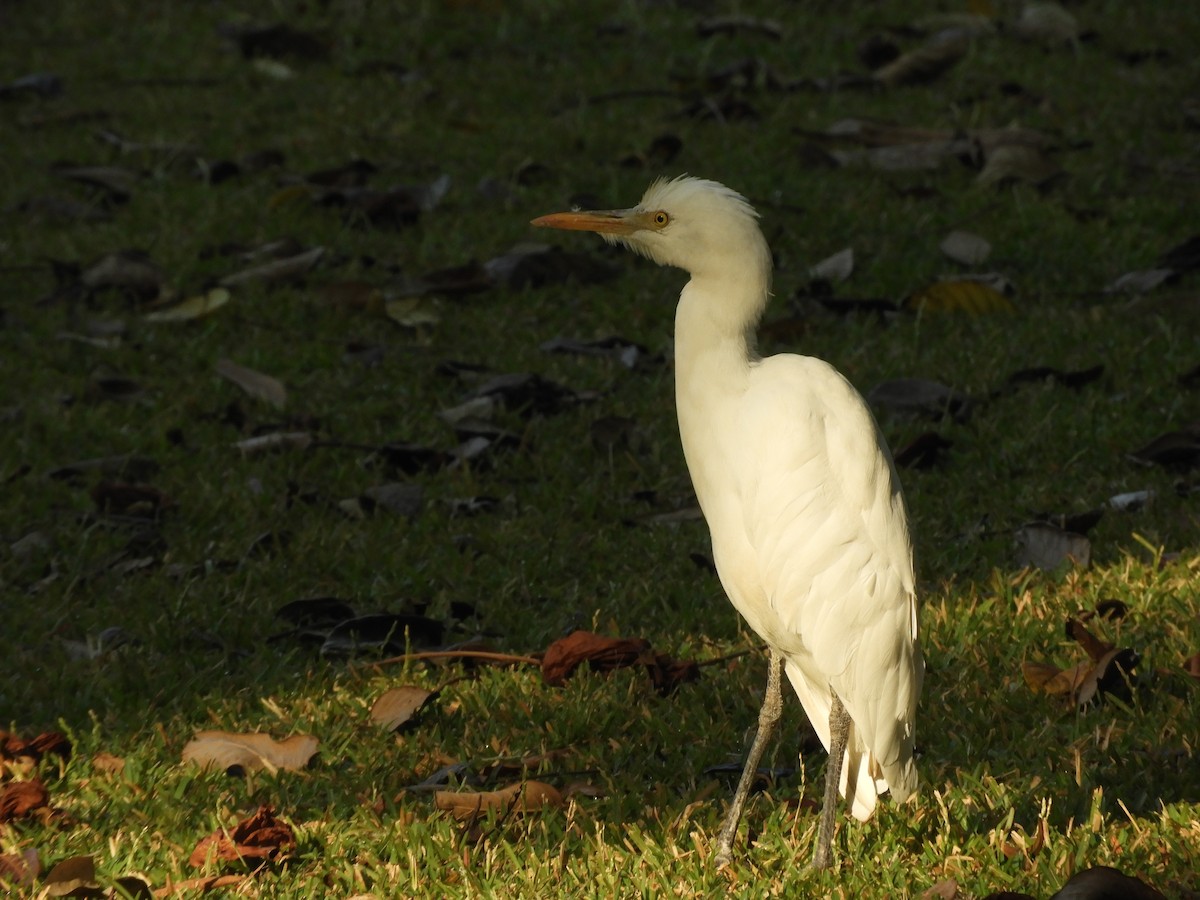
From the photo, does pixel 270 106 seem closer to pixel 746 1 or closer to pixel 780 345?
pixel 746 1

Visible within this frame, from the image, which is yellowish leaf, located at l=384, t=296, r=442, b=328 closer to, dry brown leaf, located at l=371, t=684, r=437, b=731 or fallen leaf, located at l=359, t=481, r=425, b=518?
fallen leaf, located at l=359, t=481, r=425, b=518

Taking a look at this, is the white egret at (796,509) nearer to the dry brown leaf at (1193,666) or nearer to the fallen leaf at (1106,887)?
the fallen leaf at (1106,887)

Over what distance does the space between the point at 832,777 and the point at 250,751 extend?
142cm

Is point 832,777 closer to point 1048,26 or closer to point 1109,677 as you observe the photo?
point 1109,677

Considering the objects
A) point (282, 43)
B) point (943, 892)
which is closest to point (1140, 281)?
point (943, 892)

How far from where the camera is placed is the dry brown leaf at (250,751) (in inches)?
145

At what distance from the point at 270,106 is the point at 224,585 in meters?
5.09

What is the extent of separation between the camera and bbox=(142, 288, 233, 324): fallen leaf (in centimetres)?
664

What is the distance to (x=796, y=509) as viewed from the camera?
329 centimetres

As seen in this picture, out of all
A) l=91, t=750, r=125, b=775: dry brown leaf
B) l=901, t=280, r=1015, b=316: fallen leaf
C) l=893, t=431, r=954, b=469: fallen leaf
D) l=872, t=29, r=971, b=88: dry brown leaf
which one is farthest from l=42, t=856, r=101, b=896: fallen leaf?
l=872, t=29, r=971, b=88: dry brown leaf

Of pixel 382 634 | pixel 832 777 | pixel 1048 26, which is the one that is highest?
pixel 832 777

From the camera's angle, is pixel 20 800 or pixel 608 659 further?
pixel 608 659

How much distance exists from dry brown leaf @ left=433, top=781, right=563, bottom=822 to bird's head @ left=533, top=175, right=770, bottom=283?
123cm

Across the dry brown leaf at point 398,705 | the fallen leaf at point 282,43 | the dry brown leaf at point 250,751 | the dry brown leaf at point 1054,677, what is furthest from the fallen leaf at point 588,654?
the fallen leaf at point 282,43
